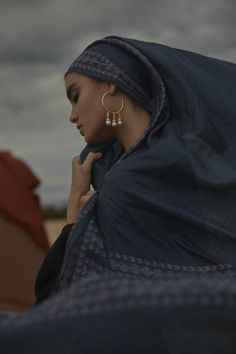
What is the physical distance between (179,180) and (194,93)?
27 cm

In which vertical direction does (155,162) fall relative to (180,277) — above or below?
below

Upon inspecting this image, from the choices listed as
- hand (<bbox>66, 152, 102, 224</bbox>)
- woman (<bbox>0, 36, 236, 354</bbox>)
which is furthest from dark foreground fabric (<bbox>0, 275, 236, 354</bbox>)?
hand (<bbox>66, 152, 102, 224</bbox>)

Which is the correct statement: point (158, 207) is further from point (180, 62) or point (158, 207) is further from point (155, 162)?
point (180, 62)

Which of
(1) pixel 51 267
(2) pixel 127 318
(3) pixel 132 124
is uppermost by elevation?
(2) pixel 127 318

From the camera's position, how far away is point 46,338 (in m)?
1.23

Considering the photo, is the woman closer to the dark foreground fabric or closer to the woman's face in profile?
the woman's face in profile

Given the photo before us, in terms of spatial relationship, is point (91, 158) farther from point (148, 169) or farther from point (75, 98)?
point (148, 169)

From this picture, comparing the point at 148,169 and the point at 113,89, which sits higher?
the point at 113,89

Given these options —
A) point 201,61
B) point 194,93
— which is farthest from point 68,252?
point 201,61

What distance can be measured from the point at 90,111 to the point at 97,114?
25mm

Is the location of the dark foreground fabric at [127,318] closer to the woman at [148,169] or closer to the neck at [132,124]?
the woman at [148,169]

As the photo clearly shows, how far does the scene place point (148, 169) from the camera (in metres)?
2.17

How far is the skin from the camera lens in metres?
2.31

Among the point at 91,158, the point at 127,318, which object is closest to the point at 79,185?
the point at 91,158
